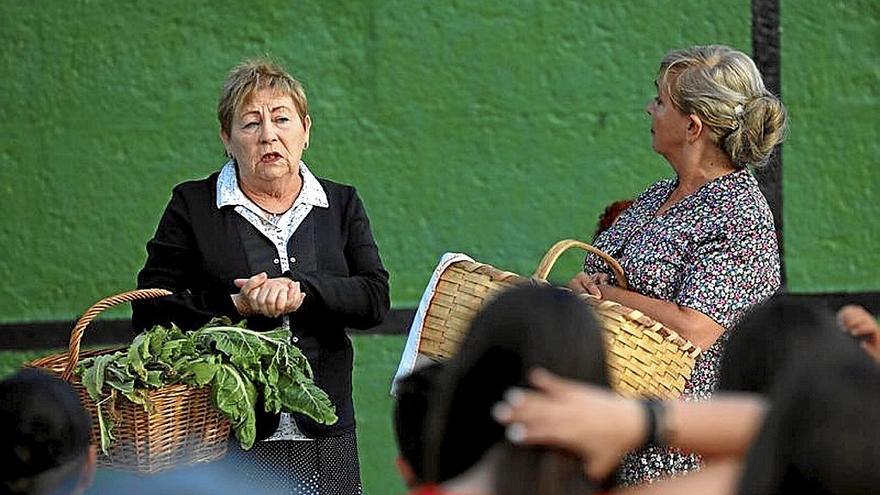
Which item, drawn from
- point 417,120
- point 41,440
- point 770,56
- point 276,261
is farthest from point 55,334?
point 41,440

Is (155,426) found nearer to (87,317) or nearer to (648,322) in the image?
(87,317)

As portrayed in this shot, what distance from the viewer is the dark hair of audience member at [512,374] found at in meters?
1.76

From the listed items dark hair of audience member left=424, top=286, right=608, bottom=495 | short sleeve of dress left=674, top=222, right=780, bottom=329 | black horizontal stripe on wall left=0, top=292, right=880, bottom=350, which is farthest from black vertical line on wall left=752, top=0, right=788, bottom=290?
dark hair of audience member left=424, top=286, right=608, bottom=495

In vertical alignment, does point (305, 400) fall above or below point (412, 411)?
below

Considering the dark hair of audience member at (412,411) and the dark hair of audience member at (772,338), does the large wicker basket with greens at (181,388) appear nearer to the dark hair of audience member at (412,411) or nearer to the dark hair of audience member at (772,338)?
the dark hair of audience member at (412,411)

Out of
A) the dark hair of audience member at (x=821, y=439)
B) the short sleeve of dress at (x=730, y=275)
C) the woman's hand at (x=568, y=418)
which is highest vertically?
the dark hair of audience member at (x=821, y=439)

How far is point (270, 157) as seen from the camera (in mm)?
3645

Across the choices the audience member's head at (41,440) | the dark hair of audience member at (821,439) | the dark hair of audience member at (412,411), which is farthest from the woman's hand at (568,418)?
the audience member's head at (41,440)

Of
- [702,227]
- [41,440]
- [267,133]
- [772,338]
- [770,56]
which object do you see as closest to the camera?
[772,338]

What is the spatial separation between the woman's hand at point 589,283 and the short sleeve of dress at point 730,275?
0.19 metres

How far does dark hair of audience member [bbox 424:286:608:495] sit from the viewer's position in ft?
5.76

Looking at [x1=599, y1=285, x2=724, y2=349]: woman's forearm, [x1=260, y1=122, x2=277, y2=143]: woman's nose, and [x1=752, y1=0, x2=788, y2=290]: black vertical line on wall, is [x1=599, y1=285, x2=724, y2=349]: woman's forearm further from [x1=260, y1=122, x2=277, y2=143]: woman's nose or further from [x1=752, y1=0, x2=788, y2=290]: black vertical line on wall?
[x1=752, y1=0, x2=788, y2=290]: black vertical line on wall

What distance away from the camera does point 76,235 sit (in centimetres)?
493

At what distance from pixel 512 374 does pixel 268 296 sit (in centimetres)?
174
